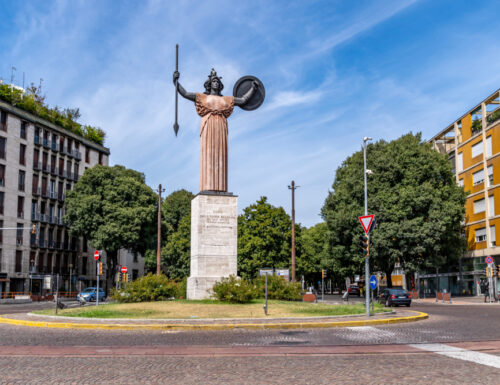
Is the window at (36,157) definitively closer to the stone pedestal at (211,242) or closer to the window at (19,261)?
the window at (19,261)

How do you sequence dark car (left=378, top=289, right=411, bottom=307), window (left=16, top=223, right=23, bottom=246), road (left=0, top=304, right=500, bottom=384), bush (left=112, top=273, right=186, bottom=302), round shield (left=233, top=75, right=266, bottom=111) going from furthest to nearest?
window (left=16, top=223, right=23, bottom=246), dark car (left=378, top=289, right=411, bottom=307), round shield (left=233, top=75, right=266, bottom=111), bush (left=112, top=273, right=186, bottom=302), road (left=0, top=304, right=500, bottom=384)

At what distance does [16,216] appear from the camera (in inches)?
2169

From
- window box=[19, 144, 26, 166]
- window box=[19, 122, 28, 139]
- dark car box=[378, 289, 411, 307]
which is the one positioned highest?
window box=[19, 122, 28, 139]

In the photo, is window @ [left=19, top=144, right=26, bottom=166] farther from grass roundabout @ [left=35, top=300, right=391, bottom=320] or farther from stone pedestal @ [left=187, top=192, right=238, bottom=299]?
grass roundabout @ [left=35, top=300, right=391, bottom=320]

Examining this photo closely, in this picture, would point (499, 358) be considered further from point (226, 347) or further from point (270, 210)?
point (270, 210)

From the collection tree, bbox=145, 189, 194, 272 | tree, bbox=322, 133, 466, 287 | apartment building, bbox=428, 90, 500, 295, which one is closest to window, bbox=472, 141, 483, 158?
apartment building, bbox=428, 90, 500, 295

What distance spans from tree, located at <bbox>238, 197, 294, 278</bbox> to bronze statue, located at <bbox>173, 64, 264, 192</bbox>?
29064mm

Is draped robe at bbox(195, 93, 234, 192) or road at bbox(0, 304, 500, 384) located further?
draped robe at bbox(195, 93, 234, 192)

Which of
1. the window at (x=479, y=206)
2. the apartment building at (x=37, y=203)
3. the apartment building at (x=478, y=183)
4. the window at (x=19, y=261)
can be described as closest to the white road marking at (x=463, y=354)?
the apartment building at (x=478, y=183)

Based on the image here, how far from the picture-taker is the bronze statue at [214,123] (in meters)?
24.9

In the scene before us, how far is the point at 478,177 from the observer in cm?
5562

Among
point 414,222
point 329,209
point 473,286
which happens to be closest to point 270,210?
point 329,209

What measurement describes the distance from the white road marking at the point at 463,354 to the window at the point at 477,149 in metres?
47.9

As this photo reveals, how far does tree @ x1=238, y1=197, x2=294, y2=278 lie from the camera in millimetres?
54188
